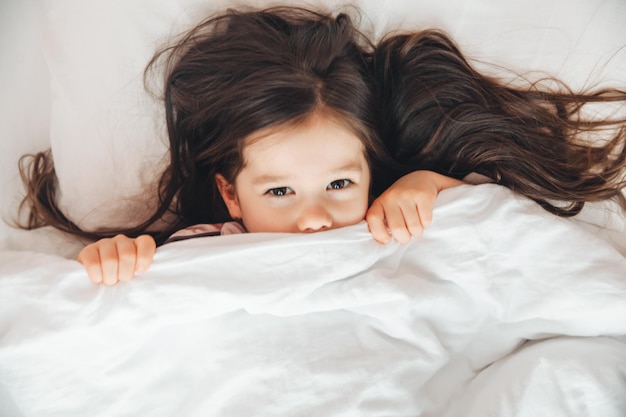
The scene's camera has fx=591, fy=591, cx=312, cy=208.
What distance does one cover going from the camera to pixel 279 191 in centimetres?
97

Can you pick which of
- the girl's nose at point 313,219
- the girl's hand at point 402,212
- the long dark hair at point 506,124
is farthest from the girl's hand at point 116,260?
the long dark hair at point 506,124

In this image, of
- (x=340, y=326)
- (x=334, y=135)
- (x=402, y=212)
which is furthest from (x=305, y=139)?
(x=340, y=326)

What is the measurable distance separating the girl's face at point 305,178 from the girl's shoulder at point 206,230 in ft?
0.24

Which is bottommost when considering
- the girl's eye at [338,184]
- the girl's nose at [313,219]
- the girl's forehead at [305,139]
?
the girl's nose at [313,219]

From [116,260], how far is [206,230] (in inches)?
8.3

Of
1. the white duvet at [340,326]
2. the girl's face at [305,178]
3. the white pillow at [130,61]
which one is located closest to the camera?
the white duvet at [340,326]

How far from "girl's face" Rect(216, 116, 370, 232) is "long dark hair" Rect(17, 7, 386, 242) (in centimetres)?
2

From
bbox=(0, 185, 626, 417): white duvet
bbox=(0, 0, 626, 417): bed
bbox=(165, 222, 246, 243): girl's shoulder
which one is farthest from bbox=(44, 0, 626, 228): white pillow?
bbox=(0, 185, 626, 417): white duvet

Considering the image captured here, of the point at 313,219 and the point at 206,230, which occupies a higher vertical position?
the point at 313,219

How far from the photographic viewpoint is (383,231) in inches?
36.2

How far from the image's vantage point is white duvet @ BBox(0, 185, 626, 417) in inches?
32.7

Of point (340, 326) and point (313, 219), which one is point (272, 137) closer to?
point (313, 219)

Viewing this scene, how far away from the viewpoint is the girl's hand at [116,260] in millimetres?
841

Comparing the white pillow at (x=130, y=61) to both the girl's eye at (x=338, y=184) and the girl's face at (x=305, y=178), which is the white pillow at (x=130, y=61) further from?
the girl's eye at (x=338, y=184)
